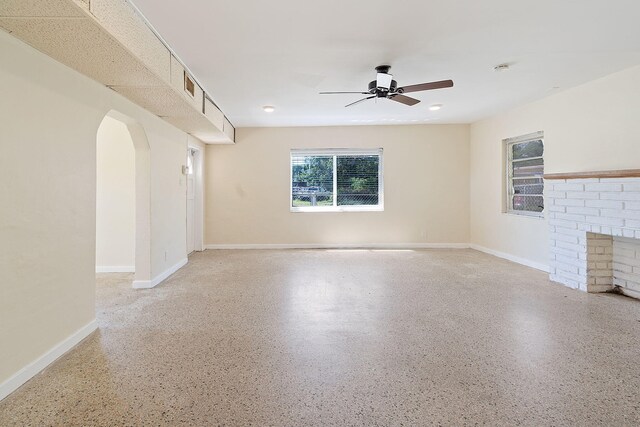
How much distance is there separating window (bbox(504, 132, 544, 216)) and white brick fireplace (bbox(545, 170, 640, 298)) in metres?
0.82

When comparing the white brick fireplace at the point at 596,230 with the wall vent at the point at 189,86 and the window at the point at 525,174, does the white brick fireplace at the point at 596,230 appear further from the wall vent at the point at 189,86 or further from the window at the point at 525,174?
the wall vent at the point at 189,86

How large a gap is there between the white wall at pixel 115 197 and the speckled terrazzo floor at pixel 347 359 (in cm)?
87

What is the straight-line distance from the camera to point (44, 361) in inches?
79.4

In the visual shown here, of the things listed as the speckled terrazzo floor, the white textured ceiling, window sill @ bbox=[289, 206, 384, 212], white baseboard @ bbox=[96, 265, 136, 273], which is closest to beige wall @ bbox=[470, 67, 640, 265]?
the white textured ceiling

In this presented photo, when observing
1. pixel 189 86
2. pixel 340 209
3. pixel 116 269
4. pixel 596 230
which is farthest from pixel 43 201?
pixel 596 230

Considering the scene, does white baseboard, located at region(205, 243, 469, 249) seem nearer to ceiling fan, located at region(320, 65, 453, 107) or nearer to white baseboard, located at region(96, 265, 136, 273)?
white baseboard, located at region(96, 265, 136, 273)

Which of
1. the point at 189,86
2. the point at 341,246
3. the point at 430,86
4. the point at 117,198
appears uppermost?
the point at 189,86

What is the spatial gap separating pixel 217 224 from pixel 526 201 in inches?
220

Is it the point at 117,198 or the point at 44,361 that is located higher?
the point at 117,198

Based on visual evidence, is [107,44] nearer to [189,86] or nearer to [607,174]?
[189,86]

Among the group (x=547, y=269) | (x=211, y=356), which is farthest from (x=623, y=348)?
(x=211, y=356)

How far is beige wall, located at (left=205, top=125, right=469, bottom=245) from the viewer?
20.6 feet

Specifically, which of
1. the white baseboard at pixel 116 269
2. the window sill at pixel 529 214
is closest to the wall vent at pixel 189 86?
the white baseboard at pixel 116 269

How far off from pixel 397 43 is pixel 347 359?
8.70ft
